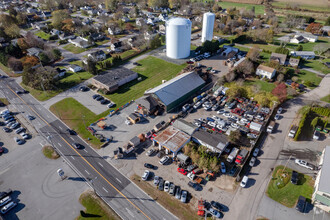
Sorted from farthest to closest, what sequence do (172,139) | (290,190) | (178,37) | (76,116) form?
(178,37) → (76,116) → (172,139) → (290,190)

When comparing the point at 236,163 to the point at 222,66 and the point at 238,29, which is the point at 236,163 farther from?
the point at 238,29

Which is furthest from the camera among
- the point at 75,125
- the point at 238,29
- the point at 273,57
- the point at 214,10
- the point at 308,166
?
the point at 214,10

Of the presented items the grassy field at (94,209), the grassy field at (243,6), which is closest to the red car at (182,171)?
the grassy field at (94,209)

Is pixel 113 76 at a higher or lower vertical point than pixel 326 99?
higher

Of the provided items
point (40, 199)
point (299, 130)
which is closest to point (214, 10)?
point (299, 130)

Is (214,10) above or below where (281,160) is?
above

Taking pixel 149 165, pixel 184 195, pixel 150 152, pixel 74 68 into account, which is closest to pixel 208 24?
pixel 74 68

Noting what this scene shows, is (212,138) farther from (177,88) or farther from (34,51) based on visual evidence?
(34,51)
